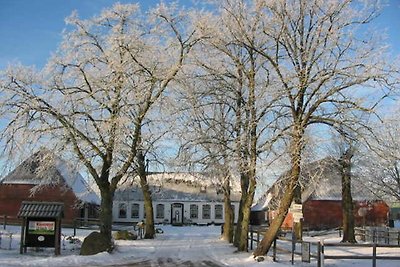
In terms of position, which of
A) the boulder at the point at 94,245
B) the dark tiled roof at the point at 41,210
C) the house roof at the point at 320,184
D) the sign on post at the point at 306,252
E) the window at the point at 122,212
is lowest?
the window at the point at 122,212

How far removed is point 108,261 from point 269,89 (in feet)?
31.4

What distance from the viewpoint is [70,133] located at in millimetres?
23047

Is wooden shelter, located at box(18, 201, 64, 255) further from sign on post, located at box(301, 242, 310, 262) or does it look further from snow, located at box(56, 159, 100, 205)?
snow, located at box(56, 159, 100, 205)

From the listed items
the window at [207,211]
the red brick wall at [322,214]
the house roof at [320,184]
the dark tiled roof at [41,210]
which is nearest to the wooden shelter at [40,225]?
the dark tiled roof at [41,210]

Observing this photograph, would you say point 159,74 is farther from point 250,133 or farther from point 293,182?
point 293,182

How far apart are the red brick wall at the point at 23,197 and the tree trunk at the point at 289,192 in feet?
115

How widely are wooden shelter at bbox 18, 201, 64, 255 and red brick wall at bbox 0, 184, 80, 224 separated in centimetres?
2983

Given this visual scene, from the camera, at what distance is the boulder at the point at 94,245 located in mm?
22938

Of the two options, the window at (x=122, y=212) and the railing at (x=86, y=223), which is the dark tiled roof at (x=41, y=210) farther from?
the window at (x=122, y=212)

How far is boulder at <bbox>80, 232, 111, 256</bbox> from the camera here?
22.9 m

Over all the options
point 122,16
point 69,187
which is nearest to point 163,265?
point 122,16

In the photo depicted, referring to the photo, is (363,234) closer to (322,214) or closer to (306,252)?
(322,214)

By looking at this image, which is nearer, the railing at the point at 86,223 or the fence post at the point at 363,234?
the fence post at the point at 363,234

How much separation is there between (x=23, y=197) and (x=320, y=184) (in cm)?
3150
